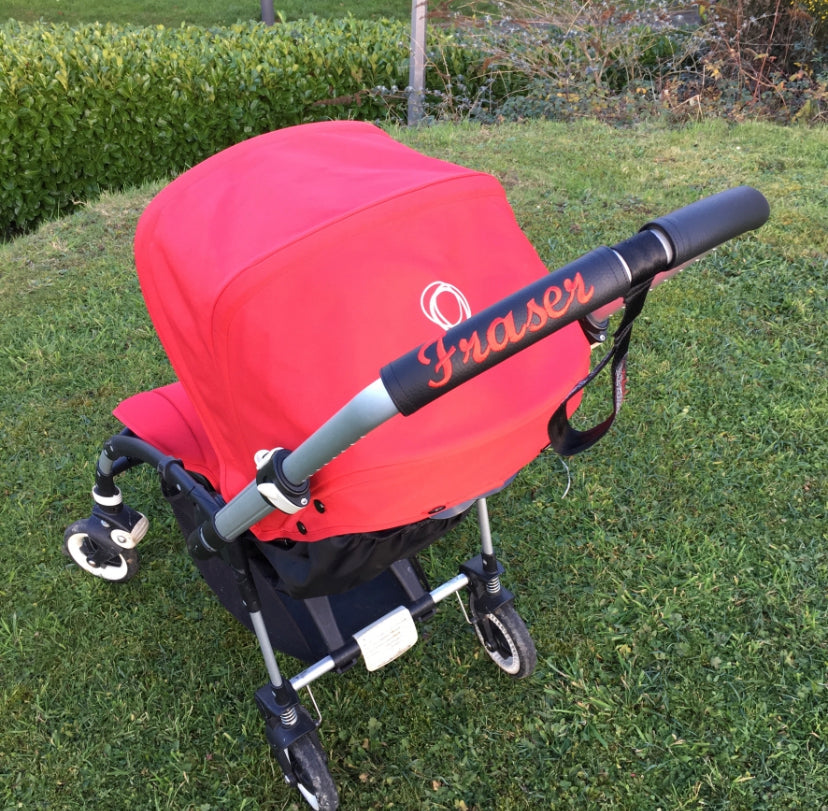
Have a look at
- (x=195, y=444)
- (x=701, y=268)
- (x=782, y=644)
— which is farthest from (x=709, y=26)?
(x=195, y=444)

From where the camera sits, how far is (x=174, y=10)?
11.3 meters

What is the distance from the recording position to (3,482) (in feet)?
10.5

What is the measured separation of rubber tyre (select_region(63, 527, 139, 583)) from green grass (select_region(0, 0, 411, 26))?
32.1ft

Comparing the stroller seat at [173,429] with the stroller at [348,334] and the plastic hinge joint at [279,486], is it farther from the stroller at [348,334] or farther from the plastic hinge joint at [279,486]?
the plastic hinge joint at [279,486]

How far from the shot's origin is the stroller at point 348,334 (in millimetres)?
1375

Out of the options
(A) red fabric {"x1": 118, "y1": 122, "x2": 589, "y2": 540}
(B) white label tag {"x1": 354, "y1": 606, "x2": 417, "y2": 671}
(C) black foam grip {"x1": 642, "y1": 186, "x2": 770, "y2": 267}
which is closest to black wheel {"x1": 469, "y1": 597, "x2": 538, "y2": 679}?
(B) white label tag {"x1": 354, "y1": 606, "x2": 417, "y2": 671}

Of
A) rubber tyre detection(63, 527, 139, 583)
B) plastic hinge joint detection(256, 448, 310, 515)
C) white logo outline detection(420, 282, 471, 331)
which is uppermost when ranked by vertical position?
white logo outline detection(420, 282, 471, 331)

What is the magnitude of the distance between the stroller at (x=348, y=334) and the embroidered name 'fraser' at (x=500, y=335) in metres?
0.04

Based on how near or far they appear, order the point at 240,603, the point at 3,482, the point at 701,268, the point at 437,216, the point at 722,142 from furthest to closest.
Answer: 1. the point at 722,142
2. the point at 701,268
3. the point at 3,482
4. the point at 240,603
5. the point at 437,216

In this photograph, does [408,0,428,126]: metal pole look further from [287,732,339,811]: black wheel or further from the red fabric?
[287,732,339,811]: black wheel

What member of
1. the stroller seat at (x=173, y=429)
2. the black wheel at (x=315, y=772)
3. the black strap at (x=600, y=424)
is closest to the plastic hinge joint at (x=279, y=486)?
the black strap at (x=600, y=424)

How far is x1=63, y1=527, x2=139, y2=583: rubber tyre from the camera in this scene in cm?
273

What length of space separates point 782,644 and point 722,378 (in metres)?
1.37

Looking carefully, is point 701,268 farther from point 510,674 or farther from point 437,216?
point 437,216
